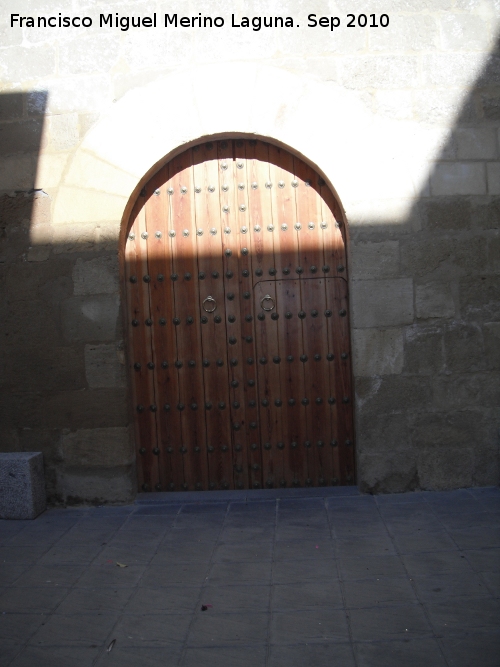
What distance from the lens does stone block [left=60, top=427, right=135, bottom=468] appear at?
4.00 meters

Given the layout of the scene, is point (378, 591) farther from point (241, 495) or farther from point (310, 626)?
point (241, 495)

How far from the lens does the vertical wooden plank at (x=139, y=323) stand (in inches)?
164

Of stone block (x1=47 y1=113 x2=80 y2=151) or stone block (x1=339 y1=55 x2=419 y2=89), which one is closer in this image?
stone block (x1=339 y1=55 x2=419 y2=89)

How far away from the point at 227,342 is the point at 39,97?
1.98 m

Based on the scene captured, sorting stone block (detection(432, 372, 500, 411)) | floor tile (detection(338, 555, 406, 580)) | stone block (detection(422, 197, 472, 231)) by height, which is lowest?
floor tile (detection(338, 555, 406, 580))

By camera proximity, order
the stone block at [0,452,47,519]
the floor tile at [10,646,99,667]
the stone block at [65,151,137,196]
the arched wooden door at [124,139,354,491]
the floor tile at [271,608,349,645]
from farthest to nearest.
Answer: the arched wooden door at [124,139,354,491] < the stone block at [65,151,137,196] < the stone block at [0,452,47,519] < the floor tile at [271,608,349,645] < the floor tile at [10,646,99,667]

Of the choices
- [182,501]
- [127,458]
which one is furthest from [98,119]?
[182,501]

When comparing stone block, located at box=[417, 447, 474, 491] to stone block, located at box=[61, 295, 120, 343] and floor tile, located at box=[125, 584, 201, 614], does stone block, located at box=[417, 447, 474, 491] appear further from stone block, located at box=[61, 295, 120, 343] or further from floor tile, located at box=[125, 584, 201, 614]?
stone block, located at box=[61, 295, 120, 343]

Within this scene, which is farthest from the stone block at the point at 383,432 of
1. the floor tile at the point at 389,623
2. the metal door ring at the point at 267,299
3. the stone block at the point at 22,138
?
the stone block at the point at 22,138

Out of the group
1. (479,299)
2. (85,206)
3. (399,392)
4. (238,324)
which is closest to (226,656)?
(399,392)

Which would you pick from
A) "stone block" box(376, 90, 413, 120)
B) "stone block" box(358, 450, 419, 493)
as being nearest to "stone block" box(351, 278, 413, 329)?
"stone block" box(358, 450, 419, 493)

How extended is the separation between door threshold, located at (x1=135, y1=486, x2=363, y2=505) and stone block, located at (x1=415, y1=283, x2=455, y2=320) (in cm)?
121

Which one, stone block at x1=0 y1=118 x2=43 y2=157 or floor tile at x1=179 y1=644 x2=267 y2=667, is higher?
stone block at x1=0 y1=118 x2=43 y2=157

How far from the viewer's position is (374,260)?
3.88m
